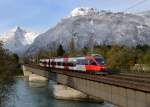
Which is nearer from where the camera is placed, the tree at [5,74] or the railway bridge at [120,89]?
the railway bridge at [120,89]

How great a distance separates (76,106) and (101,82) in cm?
2625

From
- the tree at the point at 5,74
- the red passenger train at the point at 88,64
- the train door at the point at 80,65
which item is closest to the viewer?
the tree at the point at 5,74

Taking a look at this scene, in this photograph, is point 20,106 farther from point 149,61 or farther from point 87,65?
point 149,61

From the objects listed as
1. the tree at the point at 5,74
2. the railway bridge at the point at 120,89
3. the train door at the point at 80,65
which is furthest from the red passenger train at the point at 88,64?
the tree at the point at 5,74

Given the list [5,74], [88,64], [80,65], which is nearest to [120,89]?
[5,74]

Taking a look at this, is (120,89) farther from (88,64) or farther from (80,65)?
(80,65)

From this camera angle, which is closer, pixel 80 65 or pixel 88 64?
pixel 88 64

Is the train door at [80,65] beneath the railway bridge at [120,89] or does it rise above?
above

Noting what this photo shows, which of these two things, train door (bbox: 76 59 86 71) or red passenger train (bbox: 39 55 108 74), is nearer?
red passenger train (bbox: 39 55 108 74)

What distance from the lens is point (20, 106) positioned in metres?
76.2

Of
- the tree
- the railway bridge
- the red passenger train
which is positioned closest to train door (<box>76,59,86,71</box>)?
the red passenger train

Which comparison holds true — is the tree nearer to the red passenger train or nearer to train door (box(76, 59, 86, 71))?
the red passenger train

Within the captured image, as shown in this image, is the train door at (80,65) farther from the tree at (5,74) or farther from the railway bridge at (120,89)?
the tree at (5,74)

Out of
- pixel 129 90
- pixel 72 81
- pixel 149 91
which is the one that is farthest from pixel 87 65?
pixel 149 91
